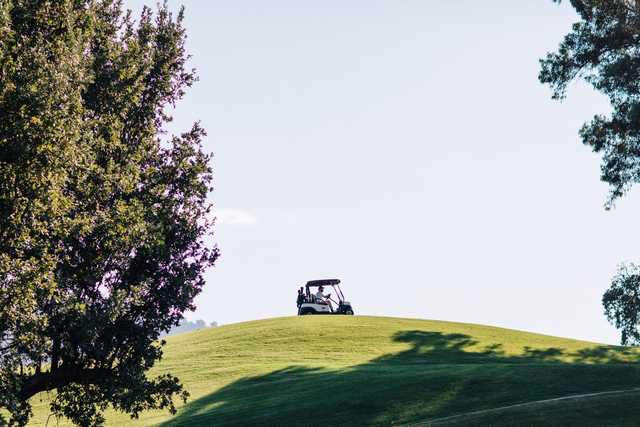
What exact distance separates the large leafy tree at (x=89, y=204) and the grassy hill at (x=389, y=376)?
9350 mm

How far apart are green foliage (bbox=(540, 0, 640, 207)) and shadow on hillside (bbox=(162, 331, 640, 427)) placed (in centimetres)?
857

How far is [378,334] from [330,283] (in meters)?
5.54

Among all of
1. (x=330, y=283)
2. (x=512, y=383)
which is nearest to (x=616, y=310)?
(x=512, y=383)

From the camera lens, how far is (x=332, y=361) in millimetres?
47844

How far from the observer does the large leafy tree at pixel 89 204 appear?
67.4 ft

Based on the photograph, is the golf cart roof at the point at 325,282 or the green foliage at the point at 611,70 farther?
the golf cart roof at the point at 325,282

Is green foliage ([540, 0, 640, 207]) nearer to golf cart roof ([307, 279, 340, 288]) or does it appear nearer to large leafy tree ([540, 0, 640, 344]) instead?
large leafy tree ([540, 0, 640, 344])

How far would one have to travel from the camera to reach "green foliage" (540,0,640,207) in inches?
1316

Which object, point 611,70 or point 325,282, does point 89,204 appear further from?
point 325,282

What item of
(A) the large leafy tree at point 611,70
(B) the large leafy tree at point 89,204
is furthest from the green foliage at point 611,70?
(B) the large leafy tree at point 89,204

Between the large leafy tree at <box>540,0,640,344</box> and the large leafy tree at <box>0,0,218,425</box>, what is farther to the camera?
the large leafy tree at <box>540,0,640,344</box>

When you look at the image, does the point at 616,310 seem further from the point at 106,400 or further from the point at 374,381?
the point at 106,400

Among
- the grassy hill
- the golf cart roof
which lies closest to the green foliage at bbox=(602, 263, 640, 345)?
the grassy hill

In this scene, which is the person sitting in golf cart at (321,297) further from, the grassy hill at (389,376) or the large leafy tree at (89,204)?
the large leafy tree at (89,204)
